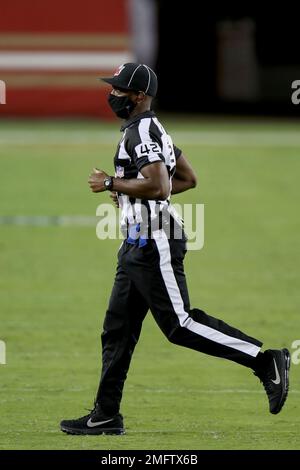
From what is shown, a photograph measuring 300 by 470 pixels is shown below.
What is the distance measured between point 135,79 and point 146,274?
4.06ft

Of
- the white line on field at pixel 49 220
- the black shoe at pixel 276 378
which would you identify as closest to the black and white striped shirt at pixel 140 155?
the black shoe at pixel 276 378

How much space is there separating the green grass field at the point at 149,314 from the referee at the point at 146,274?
402 mm

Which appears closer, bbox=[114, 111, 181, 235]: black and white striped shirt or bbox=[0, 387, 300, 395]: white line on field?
bbox=[114, 111, 181, 235]: black and white striped shirt

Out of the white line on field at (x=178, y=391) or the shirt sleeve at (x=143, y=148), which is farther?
the white line on field at (x=178, y=391)

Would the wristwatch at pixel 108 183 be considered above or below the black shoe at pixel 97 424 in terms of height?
above

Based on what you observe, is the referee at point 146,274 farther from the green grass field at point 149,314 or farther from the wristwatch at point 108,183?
the green grass field at point 149,314

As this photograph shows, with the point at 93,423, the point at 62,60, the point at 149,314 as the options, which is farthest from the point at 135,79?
the point at 62,60

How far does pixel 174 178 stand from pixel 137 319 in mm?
1064

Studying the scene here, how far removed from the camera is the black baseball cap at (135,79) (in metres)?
7.67

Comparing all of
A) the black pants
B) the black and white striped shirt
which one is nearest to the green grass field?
the black pants

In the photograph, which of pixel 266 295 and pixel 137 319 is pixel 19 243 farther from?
pixel 137 319

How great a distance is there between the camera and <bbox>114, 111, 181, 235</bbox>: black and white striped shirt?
7.52 m

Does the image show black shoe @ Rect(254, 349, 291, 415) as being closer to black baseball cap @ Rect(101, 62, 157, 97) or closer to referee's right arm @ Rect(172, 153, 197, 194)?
referee's right arm @ Rect(172, 153, 197, 194)

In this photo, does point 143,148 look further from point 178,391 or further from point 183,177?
point 178,391
